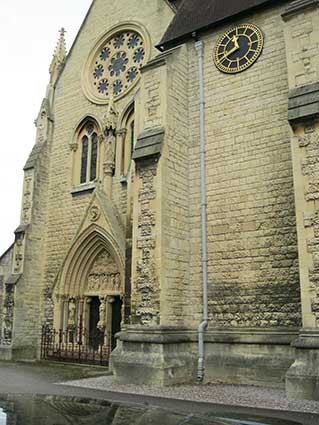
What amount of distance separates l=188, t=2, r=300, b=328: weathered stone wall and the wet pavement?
11.0 ft

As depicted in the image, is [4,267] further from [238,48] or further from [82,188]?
[238,48]

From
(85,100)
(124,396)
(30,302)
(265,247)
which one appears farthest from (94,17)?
(124,396)

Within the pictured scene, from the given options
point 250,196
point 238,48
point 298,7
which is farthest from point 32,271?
point 298,7

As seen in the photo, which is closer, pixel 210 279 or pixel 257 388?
pixel 257 388

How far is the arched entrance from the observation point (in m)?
16.0

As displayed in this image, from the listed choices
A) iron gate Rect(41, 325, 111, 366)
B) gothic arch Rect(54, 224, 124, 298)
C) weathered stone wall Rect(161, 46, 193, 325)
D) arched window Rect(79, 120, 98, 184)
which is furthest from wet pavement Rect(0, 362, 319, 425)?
arched window Rect(79, 120, 98, 184)

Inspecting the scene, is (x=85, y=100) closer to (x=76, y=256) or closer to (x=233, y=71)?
(x=76, y=256)

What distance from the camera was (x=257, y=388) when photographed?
10.1 meters

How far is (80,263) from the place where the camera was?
17.0 m

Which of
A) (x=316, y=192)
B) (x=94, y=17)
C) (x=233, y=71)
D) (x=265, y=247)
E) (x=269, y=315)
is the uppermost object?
(x=94, y=17)

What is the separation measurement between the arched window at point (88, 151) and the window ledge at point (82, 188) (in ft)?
0.84

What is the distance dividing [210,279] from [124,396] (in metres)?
4.05

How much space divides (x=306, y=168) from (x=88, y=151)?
10.4 meters

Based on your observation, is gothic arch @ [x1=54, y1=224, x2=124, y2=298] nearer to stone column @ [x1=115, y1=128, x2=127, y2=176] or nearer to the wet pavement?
stone column @ [x1=115, y1=128, x2=127, y2=176]
